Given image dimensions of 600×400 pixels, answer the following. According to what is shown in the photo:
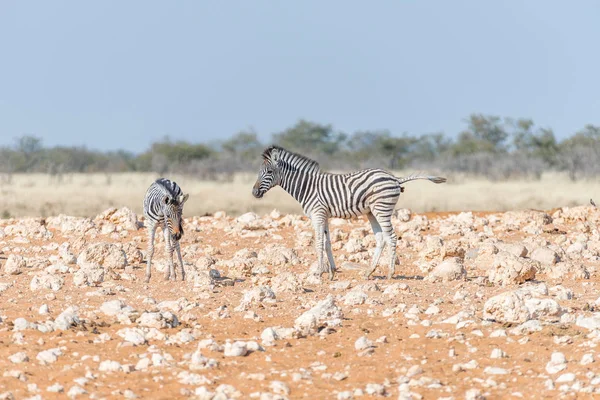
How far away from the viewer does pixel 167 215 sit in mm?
11234

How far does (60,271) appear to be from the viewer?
1114cm

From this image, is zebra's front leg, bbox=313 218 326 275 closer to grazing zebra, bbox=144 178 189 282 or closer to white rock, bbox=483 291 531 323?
grazing zebra, bbox=144 178 189 282

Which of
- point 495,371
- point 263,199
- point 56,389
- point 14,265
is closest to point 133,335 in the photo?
point 56,389

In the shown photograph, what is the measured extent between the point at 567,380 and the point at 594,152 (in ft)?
125

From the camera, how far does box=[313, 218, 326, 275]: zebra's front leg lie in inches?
455

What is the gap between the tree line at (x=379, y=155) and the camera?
141ft

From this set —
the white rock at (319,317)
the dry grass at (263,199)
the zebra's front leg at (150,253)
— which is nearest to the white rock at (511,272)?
the white rock at (319,317)

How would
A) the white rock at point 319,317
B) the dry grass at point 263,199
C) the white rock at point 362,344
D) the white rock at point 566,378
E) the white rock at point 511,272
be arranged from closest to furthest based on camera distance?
the white rock at point 566,378
the white rock at point 362,344
the white rock at point 319,317
the white rock at point 511,272
the dry grass at point 263,199

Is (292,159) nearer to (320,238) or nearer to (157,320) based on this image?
(320,238)

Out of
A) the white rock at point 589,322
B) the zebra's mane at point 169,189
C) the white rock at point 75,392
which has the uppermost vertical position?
the zebra's mane at point 169,189

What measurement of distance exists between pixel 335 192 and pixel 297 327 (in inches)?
163

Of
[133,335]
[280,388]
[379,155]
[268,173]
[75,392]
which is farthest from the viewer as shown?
[379,155]

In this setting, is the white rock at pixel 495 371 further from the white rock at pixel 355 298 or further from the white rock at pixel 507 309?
the white rock at pixel 355 298

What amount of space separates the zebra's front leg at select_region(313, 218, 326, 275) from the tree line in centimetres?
2958
